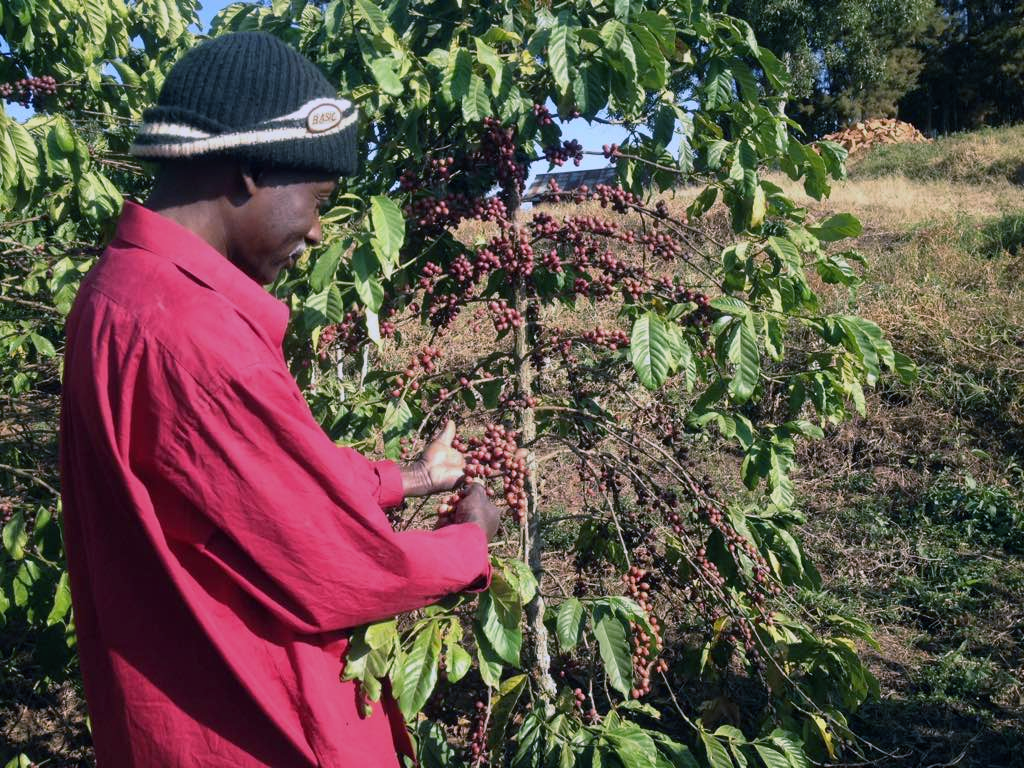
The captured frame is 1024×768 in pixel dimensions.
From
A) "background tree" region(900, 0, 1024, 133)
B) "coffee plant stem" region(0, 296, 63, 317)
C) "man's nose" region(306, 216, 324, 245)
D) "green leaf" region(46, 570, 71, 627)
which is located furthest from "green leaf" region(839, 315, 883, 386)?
"background tree" region(900, 0, 1024, 133)

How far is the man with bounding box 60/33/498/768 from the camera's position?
103cm

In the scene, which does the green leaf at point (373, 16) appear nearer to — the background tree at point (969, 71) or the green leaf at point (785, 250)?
the green leaf at point (785, 250)

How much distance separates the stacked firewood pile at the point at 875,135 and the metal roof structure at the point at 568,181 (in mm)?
18506

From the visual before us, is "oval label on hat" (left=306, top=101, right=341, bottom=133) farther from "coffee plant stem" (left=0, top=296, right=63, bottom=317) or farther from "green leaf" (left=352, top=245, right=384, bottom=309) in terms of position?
"coffee plant stem" (left=0, top=296, right=63, bottom=317)

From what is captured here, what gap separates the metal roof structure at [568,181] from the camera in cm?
212

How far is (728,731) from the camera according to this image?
202 centimetres

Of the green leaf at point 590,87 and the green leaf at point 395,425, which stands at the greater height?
the green leaf at point 590,87

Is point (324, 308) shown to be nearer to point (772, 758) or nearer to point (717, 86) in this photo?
point (717, 86)

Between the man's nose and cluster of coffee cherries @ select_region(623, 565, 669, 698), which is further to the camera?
cluster of coffee cherries @ select_region(623, 565, 669, 698)

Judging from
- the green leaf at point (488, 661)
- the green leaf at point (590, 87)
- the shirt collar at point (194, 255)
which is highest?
the green leaf at point (590, 87)

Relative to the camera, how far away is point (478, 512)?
1483 millimetres

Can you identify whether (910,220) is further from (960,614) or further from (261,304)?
(261,304)

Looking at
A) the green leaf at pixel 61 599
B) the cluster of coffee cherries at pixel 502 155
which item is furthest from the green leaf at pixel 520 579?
the green leaf at pixel 61 599

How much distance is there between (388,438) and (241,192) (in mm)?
840
